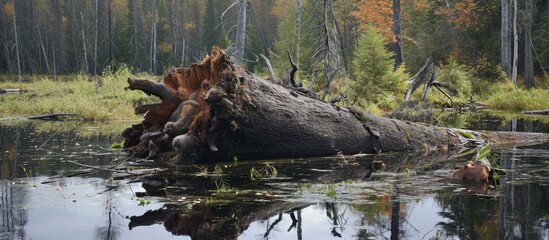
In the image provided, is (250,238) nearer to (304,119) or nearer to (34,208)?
(34,208)

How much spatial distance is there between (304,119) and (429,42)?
97.8 feet

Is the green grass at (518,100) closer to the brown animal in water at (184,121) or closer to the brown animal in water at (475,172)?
the brown animal in water at (475,172)

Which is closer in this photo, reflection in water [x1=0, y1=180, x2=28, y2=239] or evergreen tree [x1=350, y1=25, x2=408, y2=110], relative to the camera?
reflection in water [x1=0, y1=180, x2=28, y2=239]

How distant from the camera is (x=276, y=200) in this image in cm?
630

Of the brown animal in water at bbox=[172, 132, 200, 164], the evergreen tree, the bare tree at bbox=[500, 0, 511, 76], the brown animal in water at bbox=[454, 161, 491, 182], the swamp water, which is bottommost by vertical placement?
the swamp water

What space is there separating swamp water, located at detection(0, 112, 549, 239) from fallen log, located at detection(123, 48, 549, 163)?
0.27m

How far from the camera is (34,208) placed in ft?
19.7

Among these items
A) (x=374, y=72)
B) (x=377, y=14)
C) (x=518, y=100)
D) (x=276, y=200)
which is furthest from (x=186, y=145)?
(x=377, y=14)

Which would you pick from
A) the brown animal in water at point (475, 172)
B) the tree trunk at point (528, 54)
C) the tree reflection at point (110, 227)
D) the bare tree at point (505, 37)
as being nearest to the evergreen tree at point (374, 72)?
the bare tree at point (505, 37)

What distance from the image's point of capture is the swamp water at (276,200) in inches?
199

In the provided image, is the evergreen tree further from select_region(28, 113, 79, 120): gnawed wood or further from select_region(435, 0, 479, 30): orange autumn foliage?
select_region(435, 0, 479, 30): orange autumn foliage

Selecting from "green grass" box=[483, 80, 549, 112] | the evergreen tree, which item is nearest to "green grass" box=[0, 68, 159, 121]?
the evergreen tree

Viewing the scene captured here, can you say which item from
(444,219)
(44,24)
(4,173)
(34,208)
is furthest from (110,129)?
(44,24)

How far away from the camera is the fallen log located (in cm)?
887
